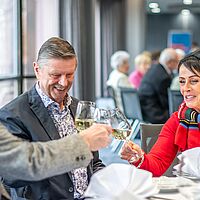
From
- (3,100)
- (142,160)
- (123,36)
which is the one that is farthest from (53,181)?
(123,36)

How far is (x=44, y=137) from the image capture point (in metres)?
1.97

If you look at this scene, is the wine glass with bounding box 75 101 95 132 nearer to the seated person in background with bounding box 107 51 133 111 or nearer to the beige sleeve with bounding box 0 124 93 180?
the beige sleeve with bounding box 0 124 93 180

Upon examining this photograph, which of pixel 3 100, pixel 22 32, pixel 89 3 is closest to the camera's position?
pixel 3 100

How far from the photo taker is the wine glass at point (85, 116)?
170 cm

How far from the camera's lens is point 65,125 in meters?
2.09

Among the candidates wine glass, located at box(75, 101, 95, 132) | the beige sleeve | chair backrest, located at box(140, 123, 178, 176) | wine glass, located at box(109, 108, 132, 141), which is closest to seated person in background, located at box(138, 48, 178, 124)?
chair backrest, located at box(140, 123, 178, 176)

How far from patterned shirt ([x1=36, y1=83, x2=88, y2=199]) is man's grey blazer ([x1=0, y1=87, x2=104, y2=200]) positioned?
39mm

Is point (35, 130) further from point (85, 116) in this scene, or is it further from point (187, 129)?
point (187, 129)

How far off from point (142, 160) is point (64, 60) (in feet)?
2.01

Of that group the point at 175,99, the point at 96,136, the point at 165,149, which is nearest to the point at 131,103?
the point at 175,99

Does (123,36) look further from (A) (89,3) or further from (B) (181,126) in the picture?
(B) (181,126)

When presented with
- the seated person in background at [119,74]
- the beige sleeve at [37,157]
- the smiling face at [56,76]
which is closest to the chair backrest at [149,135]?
the smiling face at [56,76]

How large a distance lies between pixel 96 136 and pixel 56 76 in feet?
1.87

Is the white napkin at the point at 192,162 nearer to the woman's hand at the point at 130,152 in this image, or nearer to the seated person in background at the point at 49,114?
the woman's hand at the point at 130,152
